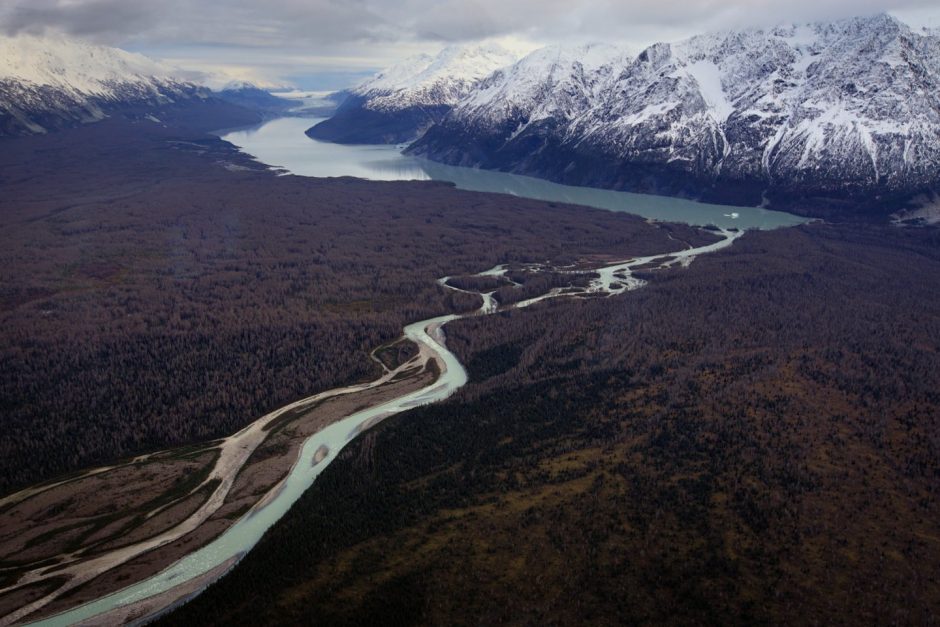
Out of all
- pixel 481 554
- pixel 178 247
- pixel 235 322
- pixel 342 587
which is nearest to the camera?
pixel 342 587

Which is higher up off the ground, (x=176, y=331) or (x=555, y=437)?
(x=176, y=331)

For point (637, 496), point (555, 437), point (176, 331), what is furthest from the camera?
point (176, 331)

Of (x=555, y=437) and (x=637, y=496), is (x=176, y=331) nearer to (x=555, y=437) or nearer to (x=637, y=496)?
(x=555, y=437)

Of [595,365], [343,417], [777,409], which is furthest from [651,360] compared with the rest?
[343,417]

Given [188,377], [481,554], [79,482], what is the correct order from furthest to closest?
[188,377], [79,482], [481,554]

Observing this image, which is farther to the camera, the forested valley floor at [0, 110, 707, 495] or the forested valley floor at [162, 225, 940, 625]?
the forested valley floor at [0, 110, 707, 495]

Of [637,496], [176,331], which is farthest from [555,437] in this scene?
[176,331]

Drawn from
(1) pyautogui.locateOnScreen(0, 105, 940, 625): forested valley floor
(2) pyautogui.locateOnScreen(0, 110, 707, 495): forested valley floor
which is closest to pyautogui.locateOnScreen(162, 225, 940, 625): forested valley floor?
(1) pyautogui.locateOnScreen(0, 105, 940, 625): forested valley floor

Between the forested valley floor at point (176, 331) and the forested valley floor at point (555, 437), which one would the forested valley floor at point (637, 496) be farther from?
the forested valley floor at point (176, 331)

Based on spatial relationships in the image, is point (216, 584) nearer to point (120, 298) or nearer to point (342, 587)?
point (342, 587)

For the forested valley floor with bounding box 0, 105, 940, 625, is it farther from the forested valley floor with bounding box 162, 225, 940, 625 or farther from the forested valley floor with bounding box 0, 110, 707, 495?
the forested valley floor with bounding box 0, 110, 707, 495

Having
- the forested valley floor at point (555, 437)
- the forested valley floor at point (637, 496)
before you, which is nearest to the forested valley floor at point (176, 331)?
the forested valley floor at point (555, 437)
